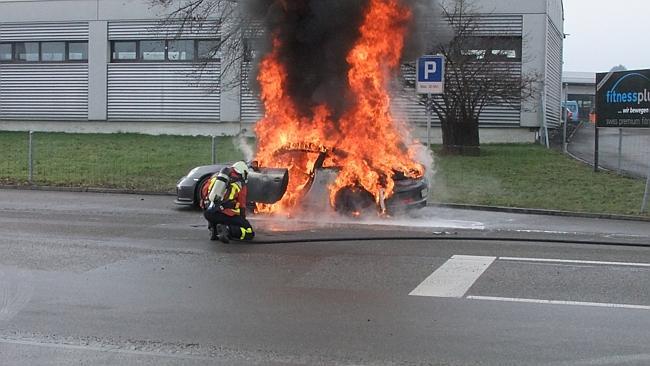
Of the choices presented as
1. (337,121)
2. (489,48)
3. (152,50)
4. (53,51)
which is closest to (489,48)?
(489,48)

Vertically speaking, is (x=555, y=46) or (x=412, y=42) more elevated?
(x=555, y=46)

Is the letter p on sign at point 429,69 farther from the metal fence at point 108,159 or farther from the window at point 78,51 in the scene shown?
the window at point 78,51

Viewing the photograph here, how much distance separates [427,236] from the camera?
9.68 m

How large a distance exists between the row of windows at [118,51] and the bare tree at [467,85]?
35.3 feet

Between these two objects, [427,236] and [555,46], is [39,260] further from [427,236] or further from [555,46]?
[555,46]

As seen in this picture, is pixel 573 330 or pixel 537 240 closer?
pixel 573 330

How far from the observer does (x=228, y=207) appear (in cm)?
916

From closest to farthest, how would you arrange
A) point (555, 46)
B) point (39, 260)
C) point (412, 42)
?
point (39, 260), point (412, 42), point (555, 46)

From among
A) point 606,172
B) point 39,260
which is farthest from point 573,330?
point 606,172

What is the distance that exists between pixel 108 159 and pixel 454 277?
1617cm

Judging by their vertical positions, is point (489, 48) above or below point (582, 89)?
below

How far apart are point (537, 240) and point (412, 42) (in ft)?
17.7

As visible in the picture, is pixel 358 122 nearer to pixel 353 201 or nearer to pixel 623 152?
pixel 353 201

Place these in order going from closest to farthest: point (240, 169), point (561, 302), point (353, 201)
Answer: point (561, 302) → point (240, 169) → point (353, 201)
